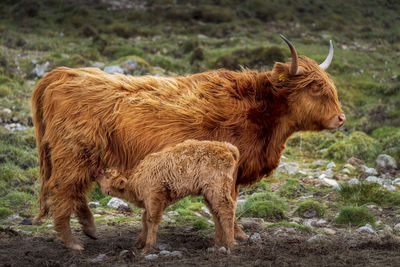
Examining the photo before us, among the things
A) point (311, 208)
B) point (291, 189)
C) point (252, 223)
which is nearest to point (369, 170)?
point (291, 189)

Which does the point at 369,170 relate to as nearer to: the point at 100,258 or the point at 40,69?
the point at 100,258

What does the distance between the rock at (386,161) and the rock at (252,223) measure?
4.25m

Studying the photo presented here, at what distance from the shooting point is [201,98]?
6320 mm

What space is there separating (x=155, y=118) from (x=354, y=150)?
246 inches

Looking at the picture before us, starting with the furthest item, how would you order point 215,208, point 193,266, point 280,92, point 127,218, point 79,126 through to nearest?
point 127,218, point 280,92, point 79,126, point 215,208, point 193,266

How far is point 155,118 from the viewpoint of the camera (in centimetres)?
609

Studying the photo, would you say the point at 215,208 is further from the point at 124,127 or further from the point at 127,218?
the point at 127,218

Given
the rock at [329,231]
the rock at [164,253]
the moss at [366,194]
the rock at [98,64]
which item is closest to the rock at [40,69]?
the rock at [98,64]

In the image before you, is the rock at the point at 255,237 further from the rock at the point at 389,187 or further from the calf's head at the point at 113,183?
the rock at the point at 389,187

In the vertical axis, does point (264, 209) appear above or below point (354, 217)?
below

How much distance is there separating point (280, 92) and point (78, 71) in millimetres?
2639

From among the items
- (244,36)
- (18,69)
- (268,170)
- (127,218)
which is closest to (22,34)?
(18,69)

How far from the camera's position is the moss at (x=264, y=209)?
7.71 m

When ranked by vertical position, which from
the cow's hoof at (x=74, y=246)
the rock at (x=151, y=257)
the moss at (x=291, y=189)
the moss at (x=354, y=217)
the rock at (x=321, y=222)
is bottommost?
the moss at (x=291, y=189)
